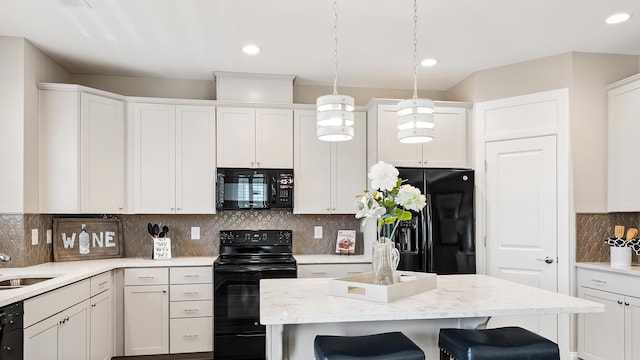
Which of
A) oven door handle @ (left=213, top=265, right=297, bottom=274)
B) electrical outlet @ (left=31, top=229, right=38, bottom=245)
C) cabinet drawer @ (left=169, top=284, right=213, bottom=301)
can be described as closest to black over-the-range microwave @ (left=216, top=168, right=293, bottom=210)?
oven door handle @ (left=213, top=265, right=297, bottom=274)

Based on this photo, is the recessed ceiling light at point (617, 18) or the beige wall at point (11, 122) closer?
the recessed ceiling light at point (617, 18)

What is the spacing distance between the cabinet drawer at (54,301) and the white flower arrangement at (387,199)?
1923 mm

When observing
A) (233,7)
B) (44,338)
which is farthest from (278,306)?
(233,7)

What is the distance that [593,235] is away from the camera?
12.3 ft

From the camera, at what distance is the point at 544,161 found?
382 centimetres

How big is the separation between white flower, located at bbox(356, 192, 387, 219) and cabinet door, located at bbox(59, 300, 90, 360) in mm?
2117

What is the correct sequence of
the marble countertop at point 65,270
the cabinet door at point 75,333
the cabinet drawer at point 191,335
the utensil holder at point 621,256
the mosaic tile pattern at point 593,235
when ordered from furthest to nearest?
1. the cabinet drawer at point 191,335
2. the mosaic tile pattern at point 593,235
3. the utensil holder at point 621,256
4. the cabinet door at point 75,333
5. the marble countertop at point 65,270

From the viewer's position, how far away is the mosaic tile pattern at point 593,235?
3734 mm

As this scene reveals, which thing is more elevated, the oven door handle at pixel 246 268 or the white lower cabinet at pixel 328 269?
the oven door handle at pixel 246 268

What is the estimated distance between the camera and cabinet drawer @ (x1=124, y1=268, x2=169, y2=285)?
3.81m

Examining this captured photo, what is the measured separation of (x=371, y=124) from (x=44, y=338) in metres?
3.12

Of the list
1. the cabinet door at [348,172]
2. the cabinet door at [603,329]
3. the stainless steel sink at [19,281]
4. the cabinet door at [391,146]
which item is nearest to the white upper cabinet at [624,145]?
the cabinet door at [603,329]

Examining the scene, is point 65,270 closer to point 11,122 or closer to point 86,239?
point 86,239

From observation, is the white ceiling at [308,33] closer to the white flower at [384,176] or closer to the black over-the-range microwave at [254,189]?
the black over-the-range microwave at [254,189]
